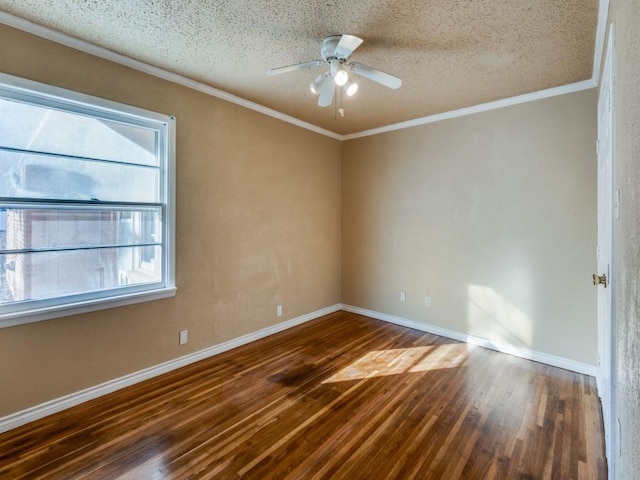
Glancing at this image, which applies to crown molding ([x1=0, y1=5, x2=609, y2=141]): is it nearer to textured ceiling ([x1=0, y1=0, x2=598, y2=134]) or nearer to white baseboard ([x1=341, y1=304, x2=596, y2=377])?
textured ceiling ([x1=0, y1=0, x2=598, y2=134])

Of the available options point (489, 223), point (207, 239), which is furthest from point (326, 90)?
point (489, 223)

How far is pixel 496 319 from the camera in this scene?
3498mm

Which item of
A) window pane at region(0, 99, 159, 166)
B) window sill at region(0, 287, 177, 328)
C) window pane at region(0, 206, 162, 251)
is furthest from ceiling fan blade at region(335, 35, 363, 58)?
window sill at region(0, 287, 177, 328)

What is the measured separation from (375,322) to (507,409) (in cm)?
211

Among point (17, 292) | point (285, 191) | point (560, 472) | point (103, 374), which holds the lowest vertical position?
point (560, 472)

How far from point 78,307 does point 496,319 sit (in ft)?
13.0

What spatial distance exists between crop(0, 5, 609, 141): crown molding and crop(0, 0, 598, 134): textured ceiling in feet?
0.20

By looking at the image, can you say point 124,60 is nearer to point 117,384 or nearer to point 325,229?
point 117,384

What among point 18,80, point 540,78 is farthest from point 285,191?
point 540,78

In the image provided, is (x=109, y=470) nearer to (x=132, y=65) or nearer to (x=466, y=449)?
(x=466, y=449)

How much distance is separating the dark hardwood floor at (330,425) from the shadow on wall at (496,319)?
0.27 meters

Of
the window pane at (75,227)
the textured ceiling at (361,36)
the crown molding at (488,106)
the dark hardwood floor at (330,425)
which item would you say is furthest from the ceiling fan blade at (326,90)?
the dark hardwood floor at (330,425)

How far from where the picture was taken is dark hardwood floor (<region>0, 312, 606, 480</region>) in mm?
1822

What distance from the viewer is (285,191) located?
4.04m
